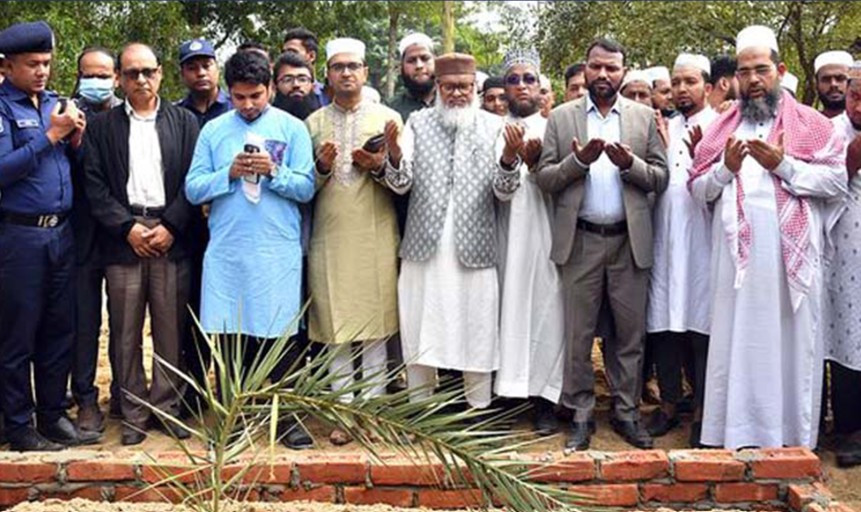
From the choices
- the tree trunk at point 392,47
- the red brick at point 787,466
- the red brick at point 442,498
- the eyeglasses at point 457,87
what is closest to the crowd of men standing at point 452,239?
the eyeglasses at point 457,87

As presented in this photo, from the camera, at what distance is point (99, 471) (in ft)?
12.8

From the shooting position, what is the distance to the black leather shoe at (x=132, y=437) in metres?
4.96

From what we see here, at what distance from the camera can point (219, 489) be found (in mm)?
3051

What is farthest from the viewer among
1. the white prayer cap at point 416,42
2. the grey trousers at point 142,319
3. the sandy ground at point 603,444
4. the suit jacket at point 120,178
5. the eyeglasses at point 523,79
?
the white prayer cap at point 416,42

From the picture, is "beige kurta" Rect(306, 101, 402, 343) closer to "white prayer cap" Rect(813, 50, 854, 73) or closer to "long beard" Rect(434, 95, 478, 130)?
"long beard" Rect(434, 95, 478, 130)

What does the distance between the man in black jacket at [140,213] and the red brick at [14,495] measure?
98 cm

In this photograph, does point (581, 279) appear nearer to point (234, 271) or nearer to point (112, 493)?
point (234, 271)

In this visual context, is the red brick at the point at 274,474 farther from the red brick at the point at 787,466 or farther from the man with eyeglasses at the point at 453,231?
the red brick at the point at 787,466

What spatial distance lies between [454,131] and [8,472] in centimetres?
266

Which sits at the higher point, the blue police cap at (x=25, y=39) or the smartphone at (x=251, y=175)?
the blue police cap at (x=25, y=39)

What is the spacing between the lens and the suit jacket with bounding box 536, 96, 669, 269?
15.8 feet

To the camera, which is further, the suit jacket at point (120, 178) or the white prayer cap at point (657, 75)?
the white prayer cap at point (657, 75)

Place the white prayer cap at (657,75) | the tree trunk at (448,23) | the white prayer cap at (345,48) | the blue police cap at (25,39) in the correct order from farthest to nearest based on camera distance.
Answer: the tree trunk at (448,23) < the white prayer cap at (657,75) < the white prayer cap at (345,48) < the blue police cap at (25,39)

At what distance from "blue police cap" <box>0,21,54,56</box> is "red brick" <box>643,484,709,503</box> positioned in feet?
11.4
